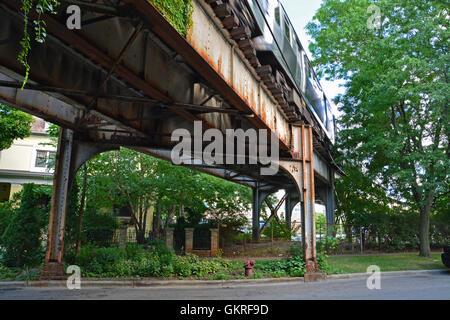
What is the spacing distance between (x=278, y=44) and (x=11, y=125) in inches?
614

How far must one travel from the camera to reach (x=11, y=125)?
17.9 meters

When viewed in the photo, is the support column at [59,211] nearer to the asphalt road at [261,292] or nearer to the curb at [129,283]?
the curb at [129,283]

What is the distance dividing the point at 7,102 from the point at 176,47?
4.82 m

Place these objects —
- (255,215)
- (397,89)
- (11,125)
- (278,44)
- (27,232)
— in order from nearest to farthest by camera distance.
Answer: (278,44) → (27,232) → (397,89) → (11,125) → (255,215)

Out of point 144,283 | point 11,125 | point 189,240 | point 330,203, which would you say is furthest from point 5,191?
point 330,203

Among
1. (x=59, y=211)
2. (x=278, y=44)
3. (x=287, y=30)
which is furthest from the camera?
(x=287, y=30)

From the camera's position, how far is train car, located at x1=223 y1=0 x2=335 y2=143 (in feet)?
25.7

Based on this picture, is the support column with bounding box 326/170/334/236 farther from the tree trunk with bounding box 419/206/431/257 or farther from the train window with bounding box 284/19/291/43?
the train window with bounding box 284/19/291/43

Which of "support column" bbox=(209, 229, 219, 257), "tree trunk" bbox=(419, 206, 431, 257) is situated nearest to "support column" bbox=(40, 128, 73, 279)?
"support column" bbox=(209, 229, 219, 257)

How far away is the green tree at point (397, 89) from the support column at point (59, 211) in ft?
45.5

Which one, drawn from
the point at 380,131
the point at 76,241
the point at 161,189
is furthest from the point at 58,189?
the point at 380,131

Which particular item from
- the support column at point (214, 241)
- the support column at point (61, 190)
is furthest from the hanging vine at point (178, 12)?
the support column at point (214, 241)

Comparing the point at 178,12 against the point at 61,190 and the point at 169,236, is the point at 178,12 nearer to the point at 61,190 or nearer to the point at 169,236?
→ the point at 61,190

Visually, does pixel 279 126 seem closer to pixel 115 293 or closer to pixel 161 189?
pixel 115 293
